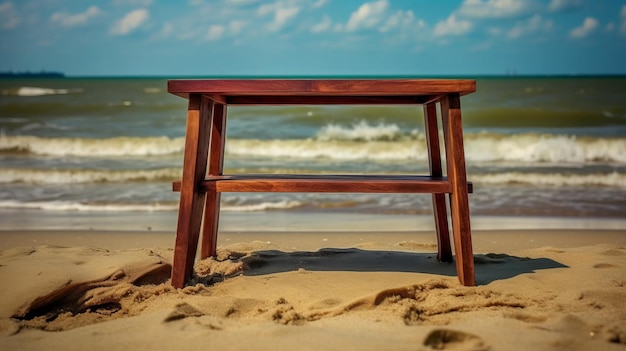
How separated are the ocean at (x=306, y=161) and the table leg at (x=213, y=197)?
1.78 metres

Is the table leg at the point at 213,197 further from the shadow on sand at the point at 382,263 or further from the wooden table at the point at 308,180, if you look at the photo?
the wooden table at the point at 308,180

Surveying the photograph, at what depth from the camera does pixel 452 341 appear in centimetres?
197

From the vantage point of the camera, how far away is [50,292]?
2441mm

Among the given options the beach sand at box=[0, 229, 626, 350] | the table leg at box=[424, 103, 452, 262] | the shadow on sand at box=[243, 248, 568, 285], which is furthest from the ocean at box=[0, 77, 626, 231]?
the beach sand at box=[0, 229, 626, 350]

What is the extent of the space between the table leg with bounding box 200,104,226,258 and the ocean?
178 centimetres

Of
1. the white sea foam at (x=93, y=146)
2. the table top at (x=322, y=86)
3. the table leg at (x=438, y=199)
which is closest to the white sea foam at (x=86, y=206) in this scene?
the table leg at (x=438, y=199)

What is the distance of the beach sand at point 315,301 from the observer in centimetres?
198

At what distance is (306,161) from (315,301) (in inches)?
365

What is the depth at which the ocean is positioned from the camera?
589 centimetres

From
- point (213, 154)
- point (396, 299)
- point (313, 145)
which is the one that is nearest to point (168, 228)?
point (213, 154)

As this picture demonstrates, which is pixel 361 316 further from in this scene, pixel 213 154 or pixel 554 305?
pixel 213 154

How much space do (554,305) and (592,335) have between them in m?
0.36

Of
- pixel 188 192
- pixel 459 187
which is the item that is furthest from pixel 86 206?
pixel 459 187

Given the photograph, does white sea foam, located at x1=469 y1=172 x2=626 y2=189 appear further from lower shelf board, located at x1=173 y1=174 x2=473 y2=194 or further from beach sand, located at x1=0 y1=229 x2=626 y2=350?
lower shelf board, located at x1=173 y1=174 x2=473 y2=194
